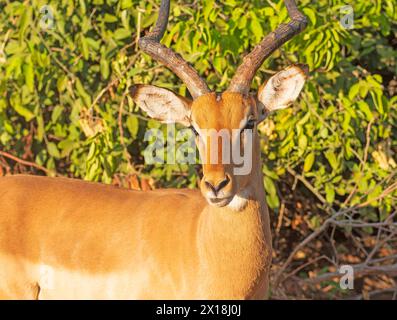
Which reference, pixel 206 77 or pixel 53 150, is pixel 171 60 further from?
pixel 53 150

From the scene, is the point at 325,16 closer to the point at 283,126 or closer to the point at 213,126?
the point at 283,126

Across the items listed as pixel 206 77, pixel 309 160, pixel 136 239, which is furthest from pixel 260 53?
pixel 206 77

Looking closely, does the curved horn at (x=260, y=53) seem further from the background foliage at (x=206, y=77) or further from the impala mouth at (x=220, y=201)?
the background foliage at (x=206, y=77)

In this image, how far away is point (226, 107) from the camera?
4.77m

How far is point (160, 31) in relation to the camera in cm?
557

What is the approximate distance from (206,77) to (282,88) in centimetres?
242

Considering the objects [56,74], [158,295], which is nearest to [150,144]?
[56,74]

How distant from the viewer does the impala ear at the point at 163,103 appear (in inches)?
201

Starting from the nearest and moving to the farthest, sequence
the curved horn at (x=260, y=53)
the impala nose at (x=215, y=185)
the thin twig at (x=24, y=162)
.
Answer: the impala nose at (x=215, y=185) < the curved horn at (x=260, y=53) < the thin twig at (x=24, y=162)

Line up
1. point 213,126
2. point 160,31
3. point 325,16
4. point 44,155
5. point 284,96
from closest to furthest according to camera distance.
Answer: point 213,126
point 284,96
point 160,31
point 325,16
point 44,155

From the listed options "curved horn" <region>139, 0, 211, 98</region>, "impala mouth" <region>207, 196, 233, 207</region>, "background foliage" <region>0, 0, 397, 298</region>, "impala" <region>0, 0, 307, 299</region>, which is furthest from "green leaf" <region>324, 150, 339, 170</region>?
"impala mouth" <region>207, 196, 233, 207</region>

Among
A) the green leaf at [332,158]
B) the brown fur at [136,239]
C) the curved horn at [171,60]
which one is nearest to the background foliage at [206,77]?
the green leaf at [332,158]

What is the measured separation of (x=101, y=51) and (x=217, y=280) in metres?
3.09

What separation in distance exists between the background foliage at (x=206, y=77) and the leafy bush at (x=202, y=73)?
1 centimetres
